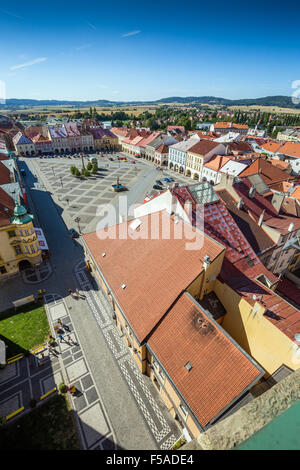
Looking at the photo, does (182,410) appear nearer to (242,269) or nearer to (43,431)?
(43,431)

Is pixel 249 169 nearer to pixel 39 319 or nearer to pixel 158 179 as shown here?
pixel 158 179

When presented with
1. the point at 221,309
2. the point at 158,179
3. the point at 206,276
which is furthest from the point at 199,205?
the point at 158,179

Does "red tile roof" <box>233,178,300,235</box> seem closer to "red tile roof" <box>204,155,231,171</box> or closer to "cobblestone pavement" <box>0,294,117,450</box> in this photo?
"cobblestone pavement" <box>0,294,117,450</box>

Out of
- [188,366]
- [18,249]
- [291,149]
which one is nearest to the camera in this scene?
[188,366]

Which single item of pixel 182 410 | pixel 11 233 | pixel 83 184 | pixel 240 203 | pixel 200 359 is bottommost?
pixel 83 184

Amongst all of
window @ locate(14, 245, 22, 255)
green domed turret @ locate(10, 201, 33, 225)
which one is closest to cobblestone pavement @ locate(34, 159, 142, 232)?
window @ locate(14, 245, 22, 255)

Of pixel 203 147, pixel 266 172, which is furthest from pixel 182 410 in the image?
pixel 203 147

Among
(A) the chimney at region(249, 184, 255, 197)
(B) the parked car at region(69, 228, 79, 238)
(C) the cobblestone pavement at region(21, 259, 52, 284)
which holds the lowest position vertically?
(C) the cobblestone pavement at region(21, 259, 52, 284)
